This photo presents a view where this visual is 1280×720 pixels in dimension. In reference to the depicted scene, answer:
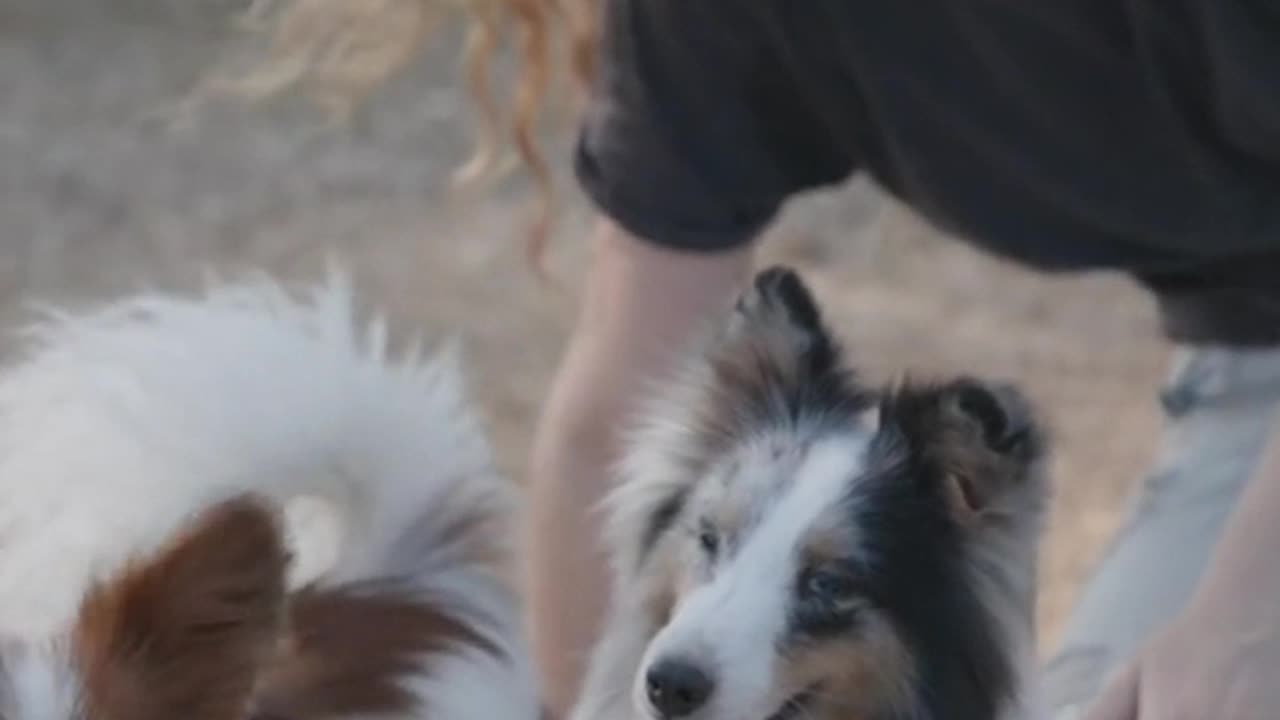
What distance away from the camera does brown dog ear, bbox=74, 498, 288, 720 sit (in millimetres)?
1281

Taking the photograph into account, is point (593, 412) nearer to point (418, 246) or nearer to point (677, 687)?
point (677, 687)

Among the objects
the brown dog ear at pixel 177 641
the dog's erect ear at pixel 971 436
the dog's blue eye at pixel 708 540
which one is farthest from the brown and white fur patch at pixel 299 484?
the dog's erect ear at pixel 971 436

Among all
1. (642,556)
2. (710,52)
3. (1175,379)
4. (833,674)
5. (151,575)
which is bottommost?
(1175,379)

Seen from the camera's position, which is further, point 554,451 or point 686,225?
point 554,451

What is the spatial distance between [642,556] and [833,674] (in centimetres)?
16

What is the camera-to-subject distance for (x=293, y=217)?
3.12 metres

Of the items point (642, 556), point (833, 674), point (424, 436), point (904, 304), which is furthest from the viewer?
point (904, 304)

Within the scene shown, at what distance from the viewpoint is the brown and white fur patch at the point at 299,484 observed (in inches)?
61.5

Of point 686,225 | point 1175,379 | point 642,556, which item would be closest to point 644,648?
point 642,556

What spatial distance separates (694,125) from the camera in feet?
5.50

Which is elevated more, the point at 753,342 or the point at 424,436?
the point at 424,436

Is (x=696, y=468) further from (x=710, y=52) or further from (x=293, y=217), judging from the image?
(x=293, y=217)

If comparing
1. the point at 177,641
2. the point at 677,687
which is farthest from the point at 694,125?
the point at 177,641

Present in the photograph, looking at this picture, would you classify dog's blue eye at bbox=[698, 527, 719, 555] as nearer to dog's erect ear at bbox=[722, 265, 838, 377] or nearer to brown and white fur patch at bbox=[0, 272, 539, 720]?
dog's erect ear at bbox=[722, 265, 838, 377]
